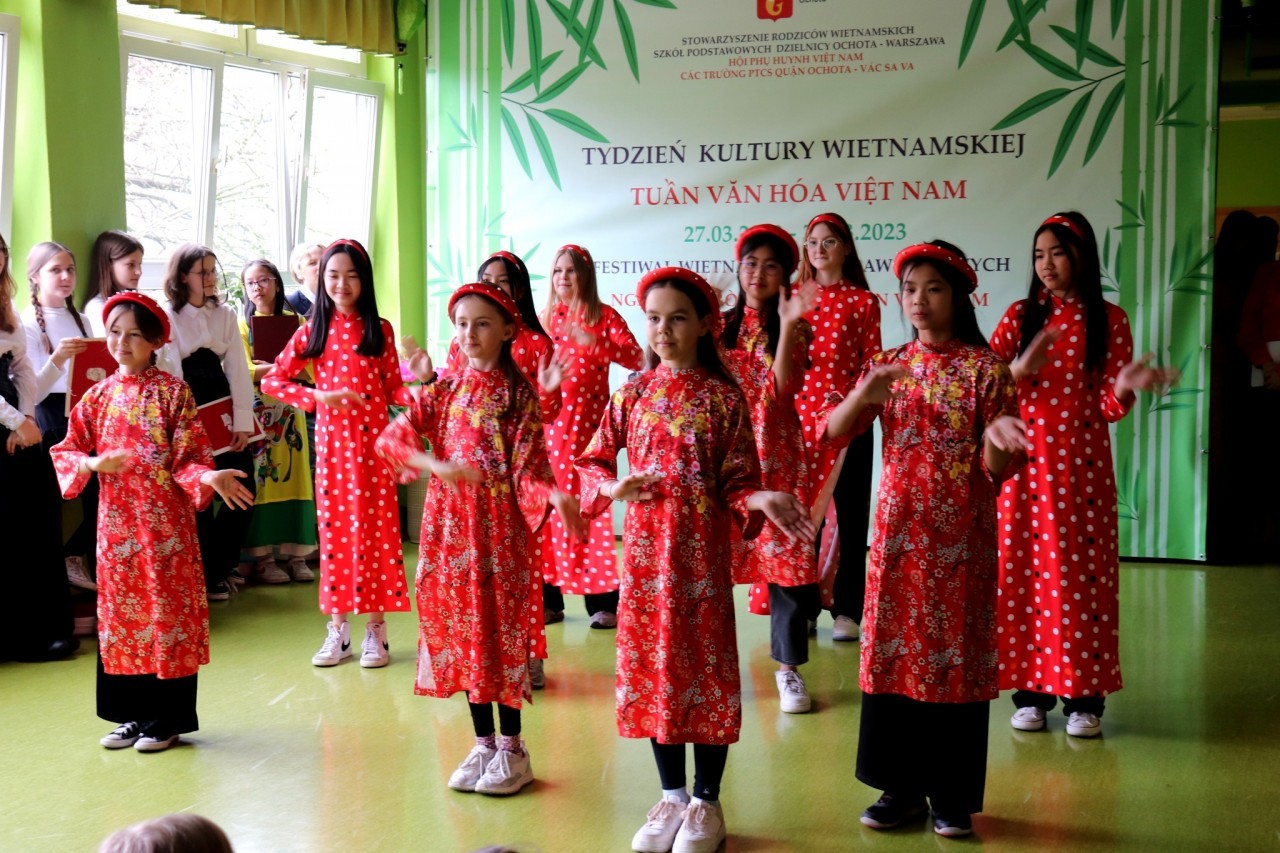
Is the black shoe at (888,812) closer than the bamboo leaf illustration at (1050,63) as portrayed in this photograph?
Yes

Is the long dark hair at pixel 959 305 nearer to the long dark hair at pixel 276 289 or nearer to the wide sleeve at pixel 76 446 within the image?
the wide sleeve at pixel 76 446

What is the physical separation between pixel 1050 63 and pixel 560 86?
2.57m

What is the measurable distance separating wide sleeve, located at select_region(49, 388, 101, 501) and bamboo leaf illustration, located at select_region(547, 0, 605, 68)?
3.98 m

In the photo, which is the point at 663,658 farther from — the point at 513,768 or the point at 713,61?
the point at 713,61

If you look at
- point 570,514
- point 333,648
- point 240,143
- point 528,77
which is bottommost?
point 333,648

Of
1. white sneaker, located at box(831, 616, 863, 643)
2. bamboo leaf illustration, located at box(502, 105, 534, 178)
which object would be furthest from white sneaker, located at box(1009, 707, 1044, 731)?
bamboo leaf illustration, located at box(502, 105, 534, 178)

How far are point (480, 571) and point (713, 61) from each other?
4303mm

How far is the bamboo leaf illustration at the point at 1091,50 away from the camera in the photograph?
6246 mm

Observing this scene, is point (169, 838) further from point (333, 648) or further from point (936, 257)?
point (333, 648)

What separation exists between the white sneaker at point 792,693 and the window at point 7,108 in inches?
143

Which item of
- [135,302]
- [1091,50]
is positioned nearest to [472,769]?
[135,302]

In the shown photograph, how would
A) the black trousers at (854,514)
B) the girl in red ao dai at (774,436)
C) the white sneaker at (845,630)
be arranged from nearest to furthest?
the girl in red ao dai at (774,436) < the black trousers at (854,514) < the white sneaker at (845,630)

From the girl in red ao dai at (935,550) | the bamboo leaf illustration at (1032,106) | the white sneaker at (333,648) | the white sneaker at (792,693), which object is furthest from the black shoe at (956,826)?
the bamboo leaf illustration at (1032,106)

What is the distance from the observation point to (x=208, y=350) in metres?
5.41
